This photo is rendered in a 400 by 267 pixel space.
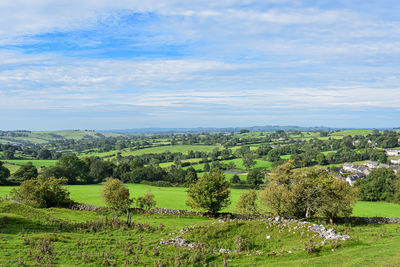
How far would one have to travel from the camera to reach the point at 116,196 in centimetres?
3988

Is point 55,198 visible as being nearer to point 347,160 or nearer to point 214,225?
point 214,225

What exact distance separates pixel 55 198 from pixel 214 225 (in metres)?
33.6

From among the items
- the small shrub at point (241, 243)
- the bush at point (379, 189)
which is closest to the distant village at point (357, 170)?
the bush at point (379, 189)

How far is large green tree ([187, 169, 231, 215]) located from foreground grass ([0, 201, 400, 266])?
1107 centimetres

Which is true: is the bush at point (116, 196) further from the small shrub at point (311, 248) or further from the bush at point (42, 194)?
the small shrub at point (311, 248)

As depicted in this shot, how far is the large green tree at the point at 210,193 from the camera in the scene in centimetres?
4200

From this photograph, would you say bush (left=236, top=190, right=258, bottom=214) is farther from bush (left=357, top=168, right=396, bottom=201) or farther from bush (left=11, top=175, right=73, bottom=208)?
bush (left=357, top=168, right=396, bottom=201)

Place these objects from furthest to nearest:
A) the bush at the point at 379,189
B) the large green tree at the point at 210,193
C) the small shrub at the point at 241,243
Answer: the bush at the point at 379,189 → the large green tree at the point at 210,193 → the small shrub at the point at 241,243

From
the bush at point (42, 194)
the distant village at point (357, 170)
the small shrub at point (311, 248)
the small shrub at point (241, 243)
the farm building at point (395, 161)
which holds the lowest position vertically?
the distant village at point (357, 170)

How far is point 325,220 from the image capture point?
36.6 meters

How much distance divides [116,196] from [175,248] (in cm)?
1941

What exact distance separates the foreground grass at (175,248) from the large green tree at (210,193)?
11.1 m

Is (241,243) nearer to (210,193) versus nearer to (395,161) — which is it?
(210,193)

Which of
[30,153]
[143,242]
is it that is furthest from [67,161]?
[30,153]
